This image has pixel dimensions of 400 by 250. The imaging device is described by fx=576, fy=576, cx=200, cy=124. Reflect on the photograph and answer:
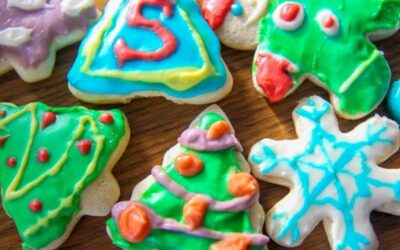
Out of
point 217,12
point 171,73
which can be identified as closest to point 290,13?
point 217,12

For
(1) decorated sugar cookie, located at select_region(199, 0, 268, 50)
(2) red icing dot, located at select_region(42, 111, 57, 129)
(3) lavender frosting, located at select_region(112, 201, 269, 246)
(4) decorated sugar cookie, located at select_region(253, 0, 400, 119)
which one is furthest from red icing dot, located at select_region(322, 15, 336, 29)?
(2) red icing dot, located at select_region(42, 111, 57, 129)

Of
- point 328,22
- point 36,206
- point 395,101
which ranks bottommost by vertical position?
point 36,206

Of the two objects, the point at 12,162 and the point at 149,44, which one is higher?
the point at 149,44

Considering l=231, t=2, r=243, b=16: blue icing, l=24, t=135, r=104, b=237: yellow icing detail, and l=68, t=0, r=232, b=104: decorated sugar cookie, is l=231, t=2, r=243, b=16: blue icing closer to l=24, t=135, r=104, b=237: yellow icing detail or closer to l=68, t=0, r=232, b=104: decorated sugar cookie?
l=68, t=0, r=232, b=104: decorated sugar cookie

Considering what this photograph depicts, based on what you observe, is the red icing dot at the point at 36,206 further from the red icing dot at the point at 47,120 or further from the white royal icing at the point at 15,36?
the white royal icing at the point at 15,36

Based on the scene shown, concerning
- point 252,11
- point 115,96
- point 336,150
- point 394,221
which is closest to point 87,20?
point 115,96

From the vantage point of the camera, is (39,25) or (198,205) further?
(39,25)

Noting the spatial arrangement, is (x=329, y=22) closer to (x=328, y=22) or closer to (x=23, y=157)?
(x=328, y=22)
